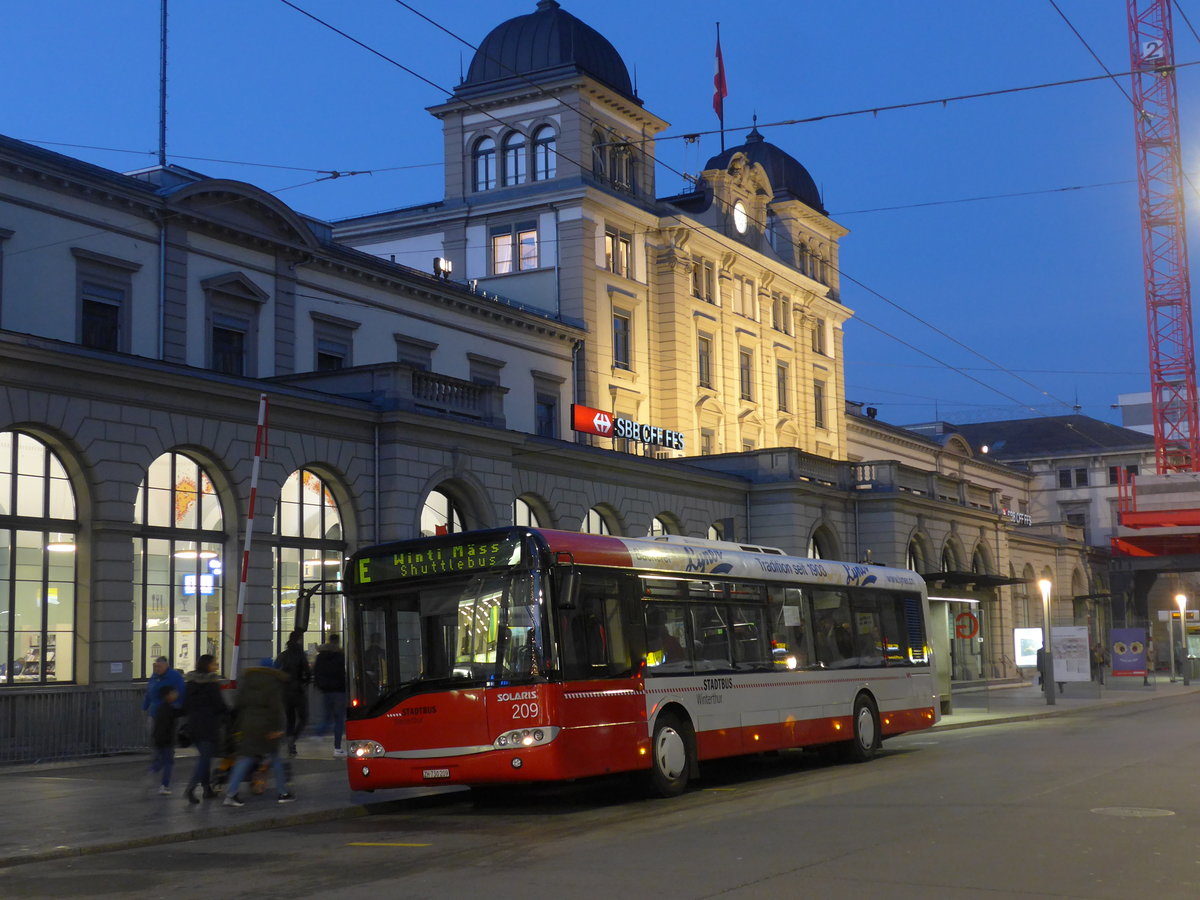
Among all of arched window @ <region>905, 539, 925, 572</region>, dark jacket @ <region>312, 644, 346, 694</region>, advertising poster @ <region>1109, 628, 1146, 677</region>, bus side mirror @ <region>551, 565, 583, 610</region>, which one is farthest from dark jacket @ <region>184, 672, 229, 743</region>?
advertising poster @ <region>1109, 628, 1146, 677</region>

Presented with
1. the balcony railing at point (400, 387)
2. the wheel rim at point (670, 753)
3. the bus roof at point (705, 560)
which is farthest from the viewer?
the balcony railing at point (400, 387)

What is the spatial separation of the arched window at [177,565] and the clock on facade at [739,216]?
33.6 m

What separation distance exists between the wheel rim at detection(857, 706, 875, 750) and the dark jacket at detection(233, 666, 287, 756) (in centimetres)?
1002

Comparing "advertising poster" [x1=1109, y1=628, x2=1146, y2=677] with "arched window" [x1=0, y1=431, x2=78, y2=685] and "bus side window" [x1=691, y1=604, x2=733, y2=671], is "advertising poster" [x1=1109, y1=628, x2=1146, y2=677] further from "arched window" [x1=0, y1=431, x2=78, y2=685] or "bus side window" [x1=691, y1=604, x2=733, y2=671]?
"arched window" [x1=0, y1=431, x2=78, y2=685]

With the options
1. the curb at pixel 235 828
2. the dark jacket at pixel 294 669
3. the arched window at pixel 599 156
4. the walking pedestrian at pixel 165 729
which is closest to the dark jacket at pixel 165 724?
the walking pedestrian at pixel 165 729

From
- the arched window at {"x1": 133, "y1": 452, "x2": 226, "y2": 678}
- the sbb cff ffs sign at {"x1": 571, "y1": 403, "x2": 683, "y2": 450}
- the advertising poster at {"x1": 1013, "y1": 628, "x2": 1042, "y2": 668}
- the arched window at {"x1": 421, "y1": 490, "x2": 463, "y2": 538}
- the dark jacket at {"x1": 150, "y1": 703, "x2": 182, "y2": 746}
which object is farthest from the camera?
the advertising poster at {"x1": 1013, "y1": 628, "x2": 1042, "y2": 668}

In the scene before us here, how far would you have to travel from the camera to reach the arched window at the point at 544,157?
167 ft

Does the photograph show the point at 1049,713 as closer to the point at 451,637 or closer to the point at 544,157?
the point at 544,157

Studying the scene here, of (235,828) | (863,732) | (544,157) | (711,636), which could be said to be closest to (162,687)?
(235,828)

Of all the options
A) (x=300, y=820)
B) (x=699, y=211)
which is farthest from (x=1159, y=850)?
(x=699, y=211)

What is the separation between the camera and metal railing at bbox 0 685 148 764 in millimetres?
23594

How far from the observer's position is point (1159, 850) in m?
12.3

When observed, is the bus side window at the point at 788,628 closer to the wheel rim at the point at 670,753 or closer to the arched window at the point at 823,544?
the wheel rim at the point at 670,753

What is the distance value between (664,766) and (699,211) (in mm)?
40355
